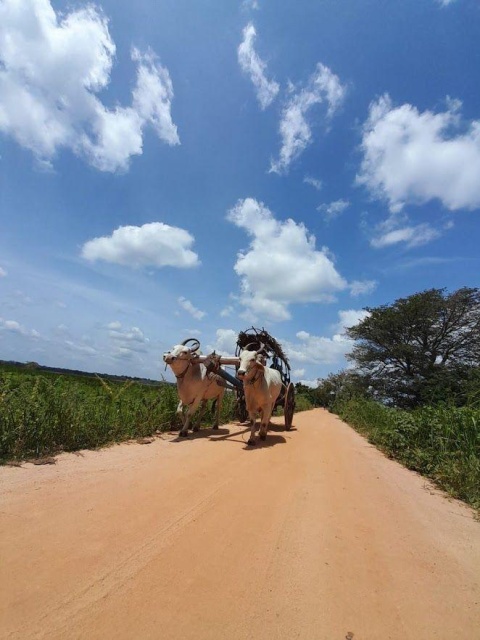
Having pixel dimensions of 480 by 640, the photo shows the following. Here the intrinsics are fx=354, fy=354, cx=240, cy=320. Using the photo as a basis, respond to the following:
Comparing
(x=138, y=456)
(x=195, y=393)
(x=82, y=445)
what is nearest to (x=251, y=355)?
(x=195, y=393)

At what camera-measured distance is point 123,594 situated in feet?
6.91

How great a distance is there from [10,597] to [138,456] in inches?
142

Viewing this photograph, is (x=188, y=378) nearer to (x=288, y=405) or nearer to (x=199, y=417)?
(x=199, y=417)

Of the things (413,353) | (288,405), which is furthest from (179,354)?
(413,353)

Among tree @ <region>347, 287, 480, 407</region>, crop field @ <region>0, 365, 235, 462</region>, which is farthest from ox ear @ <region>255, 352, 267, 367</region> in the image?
tree @ <region>347, 287, 480, 407</region>

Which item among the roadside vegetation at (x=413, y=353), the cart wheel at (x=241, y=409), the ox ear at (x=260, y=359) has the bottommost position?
the cart wheel at (x=241, y=409)

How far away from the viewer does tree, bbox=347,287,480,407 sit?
22.6 metres

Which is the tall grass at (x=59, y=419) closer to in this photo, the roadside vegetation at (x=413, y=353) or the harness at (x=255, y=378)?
the harness at (x=255, y=378)

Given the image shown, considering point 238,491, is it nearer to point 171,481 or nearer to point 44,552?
point 171,481

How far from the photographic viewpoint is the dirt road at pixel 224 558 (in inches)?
77.7

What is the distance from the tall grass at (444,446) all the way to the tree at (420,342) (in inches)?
580

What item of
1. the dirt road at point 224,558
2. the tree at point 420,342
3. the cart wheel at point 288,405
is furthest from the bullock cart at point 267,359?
the tree at point 420,342

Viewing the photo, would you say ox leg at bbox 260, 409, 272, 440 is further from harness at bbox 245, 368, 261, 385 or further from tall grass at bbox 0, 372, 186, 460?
tall grass at bbox 0, 372, 186, 460

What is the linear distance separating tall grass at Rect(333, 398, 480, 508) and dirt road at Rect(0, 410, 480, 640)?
2.45 ft
